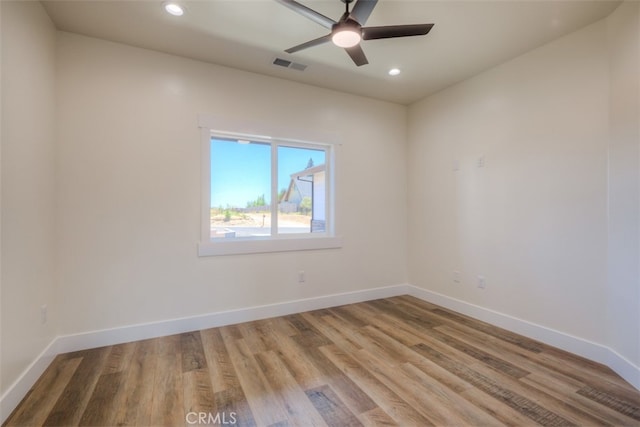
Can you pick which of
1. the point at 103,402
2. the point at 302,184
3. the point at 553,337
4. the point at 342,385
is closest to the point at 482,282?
the point at 553,337

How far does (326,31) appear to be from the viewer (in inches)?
99.4

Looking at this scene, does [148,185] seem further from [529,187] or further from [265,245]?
[529,187]

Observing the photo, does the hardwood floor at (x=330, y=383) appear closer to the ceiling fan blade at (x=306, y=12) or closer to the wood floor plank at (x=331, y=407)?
the wood floor plank at (x=331, y=407)

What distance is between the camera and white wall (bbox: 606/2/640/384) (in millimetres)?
2047

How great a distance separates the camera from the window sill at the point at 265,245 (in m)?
3.05

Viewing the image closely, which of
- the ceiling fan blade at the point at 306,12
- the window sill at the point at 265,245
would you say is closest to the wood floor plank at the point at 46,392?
the window sill at the point at 265,245

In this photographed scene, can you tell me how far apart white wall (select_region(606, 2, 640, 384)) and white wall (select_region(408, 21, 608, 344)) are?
3.0 inches

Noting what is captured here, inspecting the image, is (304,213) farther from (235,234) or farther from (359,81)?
(359,81)

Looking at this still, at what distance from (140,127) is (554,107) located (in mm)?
3856

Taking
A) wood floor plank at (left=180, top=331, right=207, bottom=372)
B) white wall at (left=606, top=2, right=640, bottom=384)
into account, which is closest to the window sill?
wood floor plank at (left=180, top=331, right=207, bottom=372)

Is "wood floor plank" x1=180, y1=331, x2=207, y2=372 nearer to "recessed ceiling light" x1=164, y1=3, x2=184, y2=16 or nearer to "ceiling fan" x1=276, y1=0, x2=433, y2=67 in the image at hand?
"ceiling fan" x1=276, y1=0, x2=433, y2=67

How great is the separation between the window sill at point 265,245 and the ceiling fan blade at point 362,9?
2.30m

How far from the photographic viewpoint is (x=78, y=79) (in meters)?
2.55

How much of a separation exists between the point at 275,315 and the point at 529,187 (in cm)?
298
